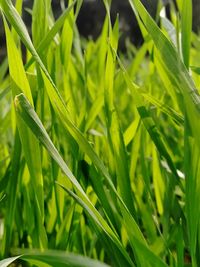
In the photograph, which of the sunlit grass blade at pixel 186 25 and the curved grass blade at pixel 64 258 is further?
the sunlit grass blade at pixel 186 25

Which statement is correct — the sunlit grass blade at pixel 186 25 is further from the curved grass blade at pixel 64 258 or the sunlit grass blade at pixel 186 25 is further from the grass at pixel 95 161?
the curved grass blade at pixel 64 258

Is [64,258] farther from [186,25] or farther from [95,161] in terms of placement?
[186,25]

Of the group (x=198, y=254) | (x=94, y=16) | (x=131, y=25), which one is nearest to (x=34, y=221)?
(x=198, y=254)

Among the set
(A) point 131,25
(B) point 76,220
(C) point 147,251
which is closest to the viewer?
(C) point 147,251

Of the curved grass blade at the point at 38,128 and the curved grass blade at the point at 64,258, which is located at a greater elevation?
the curved grass blade at the point at 38,128

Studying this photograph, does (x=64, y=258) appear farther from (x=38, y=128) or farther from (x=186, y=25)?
(x=186, y=25)

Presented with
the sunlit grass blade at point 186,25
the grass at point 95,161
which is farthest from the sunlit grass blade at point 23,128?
the sunlit grass blade at point 186,25

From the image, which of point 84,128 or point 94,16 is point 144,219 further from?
point 94,16

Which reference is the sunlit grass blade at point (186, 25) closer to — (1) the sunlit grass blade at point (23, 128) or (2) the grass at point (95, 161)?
(2) the grass at point (95, 161)

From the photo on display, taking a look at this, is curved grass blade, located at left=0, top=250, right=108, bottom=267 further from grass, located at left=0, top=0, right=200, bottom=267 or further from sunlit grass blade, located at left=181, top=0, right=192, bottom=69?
sunlit grass blade, located at left=181, top=0, right=192, bottom=69

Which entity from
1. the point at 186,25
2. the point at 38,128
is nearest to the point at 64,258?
the point at 38,128

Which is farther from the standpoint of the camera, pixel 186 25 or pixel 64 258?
pixel 186 25
